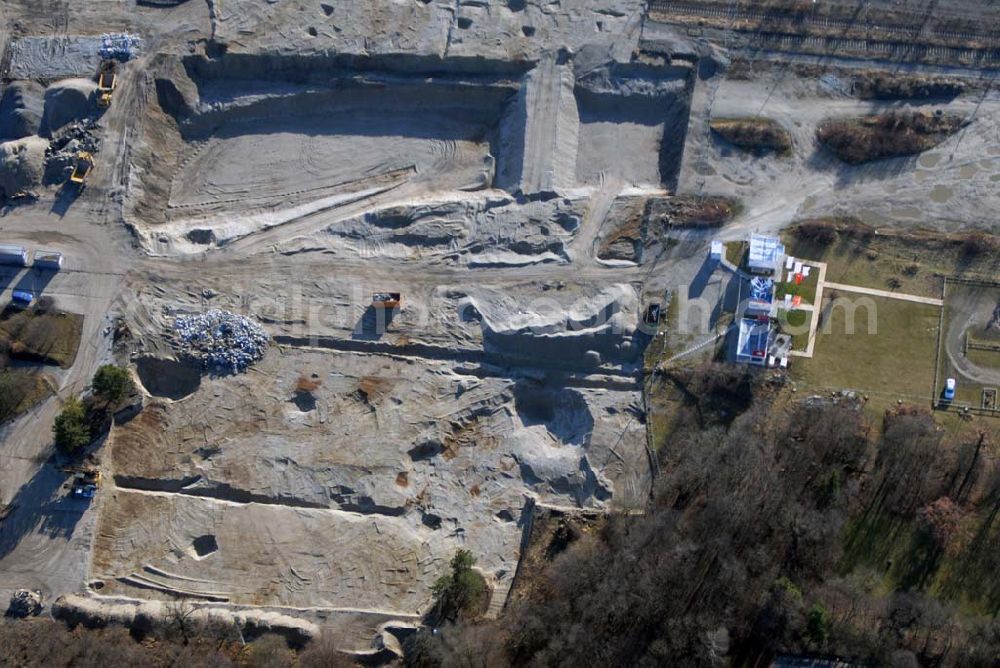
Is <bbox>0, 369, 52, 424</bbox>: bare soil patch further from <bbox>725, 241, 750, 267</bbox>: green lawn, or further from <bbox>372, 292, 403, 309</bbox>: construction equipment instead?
<bbox>725, 241, 750, 267</bbox>: green lawn

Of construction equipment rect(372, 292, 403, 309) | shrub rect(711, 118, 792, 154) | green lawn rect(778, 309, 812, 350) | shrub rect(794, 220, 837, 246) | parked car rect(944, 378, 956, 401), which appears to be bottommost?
parked car rect(944, 378, 956, 401)

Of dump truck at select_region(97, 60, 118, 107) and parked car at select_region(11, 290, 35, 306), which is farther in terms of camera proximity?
dump truck at select_region(97, 60, 118, 107)

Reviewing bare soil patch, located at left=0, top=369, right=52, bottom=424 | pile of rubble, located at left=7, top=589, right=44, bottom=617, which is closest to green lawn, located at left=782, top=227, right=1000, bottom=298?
bare soil patch, located at left=0, top=369, right=52, bottom=424

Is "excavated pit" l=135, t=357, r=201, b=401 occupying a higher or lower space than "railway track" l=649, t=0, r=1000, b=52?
lower

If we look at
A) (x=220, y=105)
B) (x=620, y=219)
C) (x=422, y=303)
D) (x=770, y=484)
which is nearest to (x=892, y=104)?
(x=620, y=219)

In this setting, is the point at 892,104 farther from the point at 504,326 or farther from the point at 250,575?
the point at 250,575

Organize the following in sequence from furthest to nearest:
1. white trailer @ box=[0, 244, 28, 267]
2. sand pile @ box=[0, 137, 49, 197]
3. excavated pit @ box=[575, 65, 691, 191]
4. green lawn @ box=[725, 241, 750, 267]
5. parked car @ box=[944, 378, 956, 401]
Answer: excavated pit @ box=[575, 65, 691, 191] < green lawn @ box=[725, 241, 750, 267] < sand pile @ box=[0, 137, 49, 197] < parked car @ box=[944, 378, 956, 401] < white trailer @ box=[0, 244, 28, 267]

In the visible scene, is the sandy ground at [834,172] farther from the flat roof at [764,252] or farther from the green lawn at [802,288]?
the green lawn at [802,288]

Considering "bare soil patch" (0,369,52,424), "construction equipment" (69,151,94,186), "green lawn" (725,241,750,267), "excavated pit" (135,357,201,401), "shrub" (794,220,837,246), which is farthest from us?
"shrub" (794,220,837,246)
